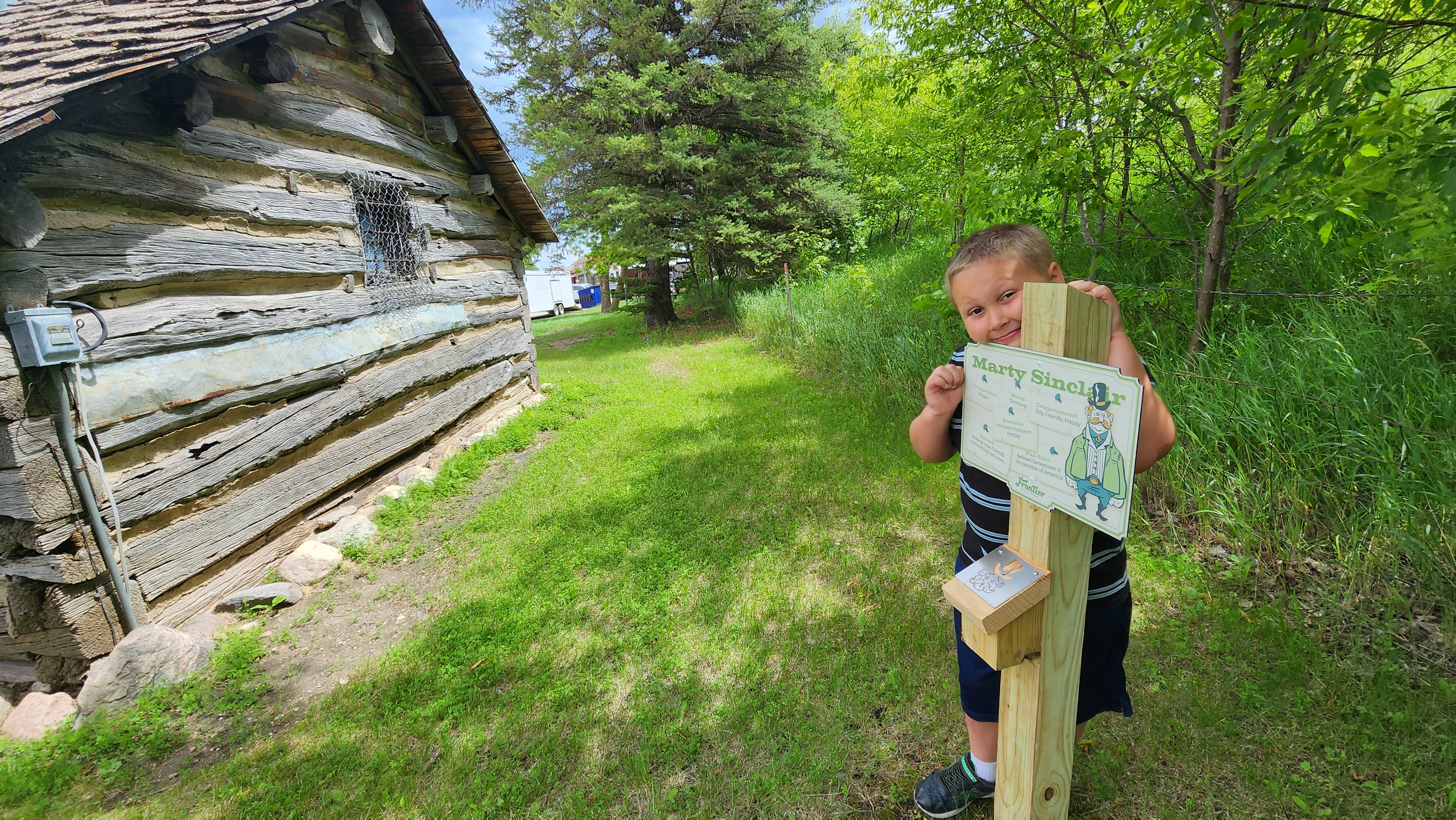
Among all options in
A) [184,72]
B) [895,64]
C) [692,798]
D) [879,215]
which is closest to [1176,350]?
[895,64]

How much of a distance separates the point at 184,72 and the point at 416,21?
290 centimetres

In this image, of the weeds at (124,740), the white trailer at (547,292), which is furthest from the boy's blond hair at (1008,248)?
the white trailer at (547,292)

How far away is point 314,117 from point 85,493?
331 cm

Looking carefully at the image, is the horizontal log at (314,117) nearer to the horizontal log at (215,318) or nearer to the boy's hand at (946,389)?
the horizontal log at (215,318)

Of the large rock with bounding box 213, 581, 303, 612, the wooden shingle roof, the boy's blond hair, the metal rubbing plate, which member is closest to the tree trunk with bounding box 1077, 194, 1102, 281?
the boy's blond hair

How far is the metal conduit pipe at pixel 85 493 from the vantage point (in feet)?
9.32

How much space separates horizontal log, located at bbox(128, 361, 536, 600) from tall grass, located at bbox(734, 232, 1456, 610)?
186 inches

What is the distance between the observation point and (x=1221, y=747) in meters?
2.15

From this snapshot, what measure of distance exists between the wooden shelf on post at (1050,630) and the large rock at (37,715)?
4251 mm

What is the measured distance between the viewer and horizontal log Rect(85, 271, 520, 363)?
10.3 ft

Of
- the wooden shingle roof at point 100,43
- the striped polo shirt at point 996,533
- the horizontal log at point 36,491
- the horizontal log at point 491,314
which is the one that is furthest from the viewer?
the horizontal log at point 491,314

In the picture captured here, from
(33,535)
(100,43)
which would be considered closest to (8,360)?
(33,535)

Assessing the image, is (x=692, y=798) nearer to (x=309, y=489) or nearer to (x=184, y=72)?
(x=309, y=489)

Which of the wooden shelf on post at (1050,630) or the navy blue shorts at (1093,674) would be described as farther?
the navy blue shorts at (1093,674)
